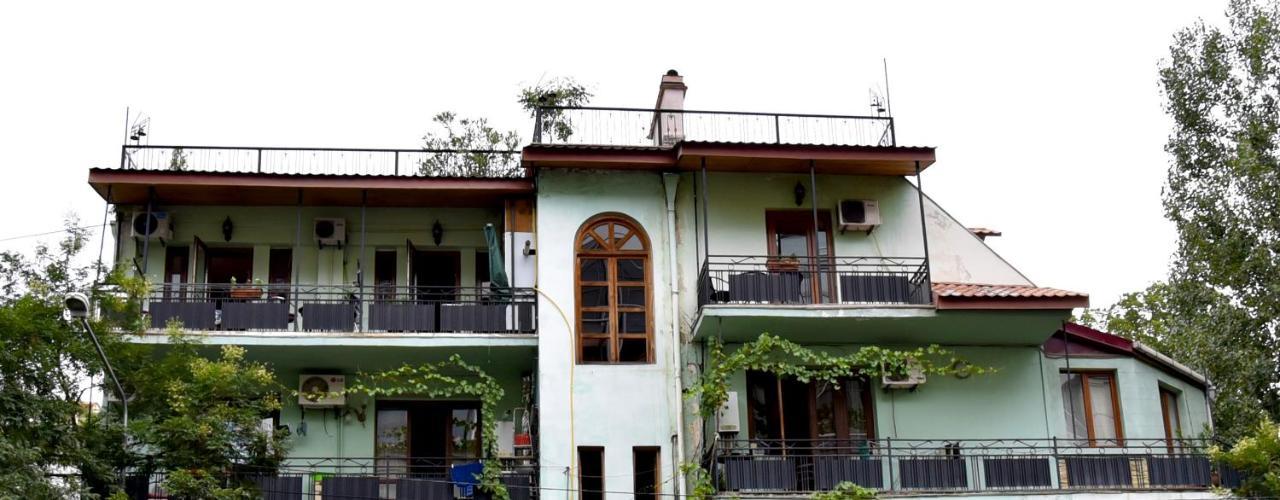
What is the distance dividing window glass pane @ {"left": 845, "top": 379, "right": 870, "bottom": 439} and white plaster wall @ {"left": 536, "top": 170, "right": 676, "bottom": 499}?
311 centimetres

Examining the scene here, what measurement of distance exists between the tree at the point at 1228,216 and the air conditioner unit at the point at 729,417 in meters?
9.58

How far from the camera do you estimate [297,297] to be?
21641 mm

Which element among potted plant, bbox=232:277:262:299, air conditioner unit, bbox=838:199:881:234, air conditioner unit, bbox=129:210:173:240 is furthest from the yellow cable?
air conditioner unit, bbox=129:210:173:240

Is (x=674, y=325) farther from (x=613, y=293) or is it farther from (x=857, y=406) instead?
(x=857, y=406)

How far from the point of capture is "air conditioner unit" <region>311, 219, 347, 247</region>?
2264 cm

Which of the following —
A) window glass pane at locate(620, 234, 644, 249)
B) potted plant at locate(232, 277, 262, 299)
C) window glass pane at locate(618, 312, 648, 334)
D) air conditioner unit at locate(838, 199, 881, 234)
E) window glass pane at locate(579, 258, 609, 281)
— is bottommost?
window glass pane at locate(618, 312, 648, 334)

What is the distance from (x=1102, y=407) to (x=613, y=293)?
8.47 metres

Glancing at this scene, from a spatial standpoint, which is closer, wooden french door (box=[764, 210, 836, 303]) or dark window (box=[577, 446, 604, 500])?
dark window (box=[577, 446, 604, 500])

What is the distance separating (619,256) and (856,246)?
4033 millimetres

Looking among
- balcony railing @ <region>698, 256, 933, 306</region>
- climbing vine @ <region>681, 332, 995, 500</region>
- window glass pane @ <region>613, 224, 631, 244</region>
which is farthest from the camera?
window glass pane @ <region>613, 224, 631, 244</region>

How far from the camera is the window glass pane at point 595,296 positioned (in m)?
21.6

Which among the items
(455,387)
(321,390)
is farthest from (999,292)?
(321,390)

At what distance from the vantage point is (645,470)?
2078 cm

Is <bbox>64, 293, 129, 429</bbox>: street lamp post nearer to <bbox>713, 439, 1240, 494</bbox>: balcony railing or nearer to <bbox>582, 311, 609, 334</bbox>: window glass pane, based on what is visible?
<bbox>582, 311, 609, 334</bbox>: window glass pane
